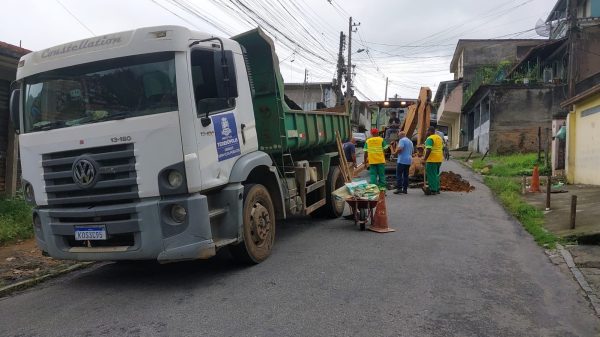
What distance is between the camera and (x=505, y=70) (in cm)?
2805

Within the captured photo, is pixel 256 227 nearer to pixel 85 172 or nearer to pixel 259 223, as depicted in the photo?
pixel 259 223

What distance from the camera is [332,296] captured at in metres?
4.61

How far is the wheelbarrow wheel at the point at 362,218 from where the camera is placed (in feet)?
25.9

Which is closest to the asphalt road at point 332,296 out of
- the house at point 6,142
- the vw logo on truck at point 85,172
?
the vw logo on truck at point 85,172

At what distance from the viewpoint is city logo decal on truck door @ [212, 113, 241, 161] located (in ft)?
17.1

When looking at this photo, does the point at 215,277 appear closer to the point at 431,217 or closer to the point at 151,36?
the point at 151,36

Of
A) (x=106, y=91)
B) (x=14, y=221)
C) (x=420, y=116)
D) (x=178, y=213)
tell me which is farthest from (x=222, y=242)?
(x=420, y=116)

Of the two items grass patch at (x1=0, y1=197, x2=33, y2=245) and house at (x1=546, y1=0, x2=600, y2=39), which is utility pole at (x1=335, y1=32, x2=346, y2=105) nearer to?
house at (x1=546, y1=0, x2=600, y2=39)

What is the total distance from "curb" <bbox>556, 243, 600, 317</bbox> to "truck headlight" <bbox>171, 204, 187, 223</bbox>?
3832 millimetres

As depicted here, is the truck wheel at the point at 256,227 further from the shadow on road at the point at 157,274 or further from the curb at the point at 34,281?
the curb at the point at 34,281

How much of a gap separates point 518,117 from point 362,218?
18.9m

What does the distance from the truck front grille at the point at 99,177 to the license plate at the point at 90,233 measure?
0.81 feet

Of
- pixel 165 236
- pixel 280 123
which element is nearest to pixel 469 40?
pixel 280 123

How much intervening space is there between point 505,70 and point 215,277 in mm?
26839
